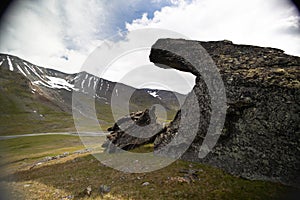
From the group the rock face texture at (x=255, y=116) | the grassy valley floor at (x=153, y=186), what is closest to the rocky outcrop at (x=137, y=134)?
the rock face texture at (x=255, y=116)

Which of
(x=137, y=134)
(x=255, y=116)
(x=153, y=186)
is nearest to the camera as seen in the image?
(x=153, y=186)

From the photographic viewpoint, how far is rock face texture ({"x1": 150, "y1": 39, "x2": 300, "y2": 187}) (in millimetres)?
13180

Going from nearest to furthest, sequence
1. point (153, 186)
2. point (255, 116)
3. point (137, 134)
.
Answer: point (153, 186), point (255, 116), point (137, 134)

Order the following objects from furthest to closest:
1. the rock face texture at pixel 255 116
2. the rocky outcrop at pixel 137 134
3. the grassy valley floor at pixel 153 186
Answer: the rocky outcrop at pixel 137 134, the rock face texture at pixel 255 116, the grassy valley floor at pixel 153 186

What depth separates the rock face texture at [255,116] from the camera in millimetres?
13180

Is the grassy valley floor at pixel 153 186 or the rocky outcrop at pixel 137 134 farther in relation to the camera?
the rocky outcrop at pixel 137 134

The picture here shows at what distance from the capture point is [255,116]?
14.6 meters

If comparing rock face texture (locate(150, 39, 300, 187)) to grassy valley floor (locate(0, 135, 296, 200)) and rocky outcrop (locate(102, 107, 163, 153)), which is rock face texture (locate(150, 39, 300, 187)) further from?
rocky outcrop (locate(102, 107, 163, 153))

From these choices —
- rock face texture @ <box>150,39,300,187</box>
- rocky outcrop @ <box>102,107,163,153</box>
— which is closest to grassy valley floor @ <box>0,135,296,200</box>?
rock face texture @ <box>150,39,300,187</box>

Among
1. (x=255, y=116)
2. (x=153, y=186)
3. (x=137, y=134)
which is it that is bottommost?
(x=153, y=186)

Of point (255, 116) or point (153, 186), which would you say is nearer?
point (153, 186)

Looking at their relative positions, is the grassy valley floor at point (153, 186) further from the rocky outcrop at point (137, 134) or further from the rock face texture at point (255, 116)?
the rocky outcrop at point (137, 134)

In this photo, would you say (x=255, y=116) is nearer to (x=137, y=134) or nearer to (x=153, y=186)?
(x=153, y=186)

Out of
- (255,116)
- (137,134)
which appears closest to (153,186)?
(255,116)
